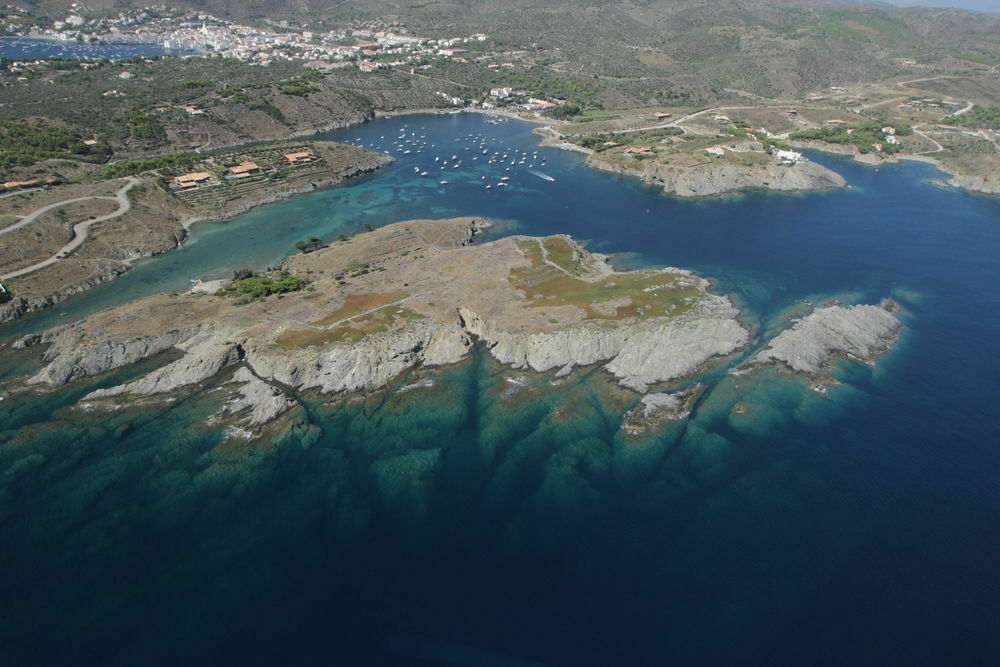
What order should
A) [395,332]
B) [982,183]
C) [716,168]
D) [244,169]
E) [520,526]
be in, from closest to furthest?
1. [520,526]
2. [395,332]
3. [244,169]
4. [716,168]
5. [982,183]

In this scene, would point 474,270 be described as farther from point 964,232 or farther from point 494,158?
point 964,232

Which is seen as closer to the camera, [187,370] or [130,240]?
[187,370]

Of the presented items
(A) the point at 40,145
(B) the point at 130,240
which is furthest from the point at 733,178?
(A) the point at 40,145

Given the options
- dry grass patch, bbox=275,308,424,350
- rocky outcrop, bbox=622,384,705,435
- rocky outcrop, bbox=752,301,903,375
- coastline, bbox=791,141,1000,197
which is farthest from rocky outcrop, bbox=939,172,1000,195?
dry grass patch, bbox=275,308,424,350

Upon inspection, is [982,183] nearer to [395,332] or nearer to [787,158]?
[787,158]

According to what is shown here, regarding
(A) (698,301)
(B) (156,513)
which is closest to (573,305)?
A: (A) (698,301)

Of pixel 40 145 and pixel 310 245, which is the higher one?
pixel 40 145

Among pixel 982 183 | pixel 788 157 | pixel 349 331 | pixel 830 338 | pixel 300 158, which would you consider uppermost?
pixel 788 157
